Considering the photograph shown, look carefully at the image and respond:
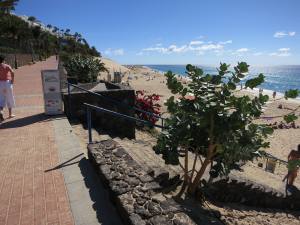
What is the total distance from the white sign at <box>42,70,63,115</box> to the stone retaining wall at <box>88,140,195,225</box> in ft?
11.9

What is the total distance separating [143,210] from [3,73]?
233 inches

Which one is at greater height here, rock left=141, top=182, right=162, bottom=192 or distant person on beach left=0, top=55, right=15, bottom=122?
distant person on beach left=0, top=55, right=15, bottom=122

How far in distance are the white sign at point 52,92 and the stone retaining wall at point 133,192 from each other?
363 cm

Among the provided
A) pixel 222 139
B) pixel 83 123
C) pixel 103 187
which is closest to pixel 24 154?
pixel 103 187

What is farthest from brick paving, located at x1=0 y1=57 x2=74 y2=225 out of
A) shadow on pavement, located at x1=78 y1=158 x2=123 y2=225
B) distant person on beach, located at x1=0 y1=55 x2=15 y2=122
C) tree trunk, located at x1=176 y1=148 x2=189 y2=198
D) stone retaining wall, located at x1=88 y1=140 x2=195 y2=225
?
tree trunk, located at x1=176 y1=148 x2=189 y2=198

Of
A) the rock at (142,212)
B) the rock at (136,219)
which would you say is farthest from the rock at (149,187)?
the rock at (136,219)

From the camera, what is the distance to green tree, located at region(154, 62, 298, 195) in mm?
4562

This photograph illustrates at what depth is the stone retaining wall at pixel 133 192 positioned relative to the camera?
3.37 metres

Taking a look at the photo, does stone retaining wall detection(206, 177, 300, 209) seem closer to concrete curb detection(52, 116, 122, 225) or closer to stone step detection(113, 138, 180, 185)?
stone step detection(113, 138, 180, 185)

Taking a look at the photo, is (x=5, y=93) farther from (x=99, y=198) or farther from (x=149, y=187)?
(x=149, y=187)

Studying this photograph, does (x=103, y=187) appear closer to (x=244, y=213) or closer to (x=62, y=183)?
(x=62, y=183)

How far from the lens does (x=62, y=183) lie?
4.46 metres

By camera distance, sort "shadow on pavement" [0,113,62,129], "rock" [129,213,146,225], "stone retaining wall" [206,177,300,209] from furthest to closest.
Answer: "shadow on pavement" [0,113,62,129], "stone retaining wall" [206,177,300,209], "rock" [129,213,146,225]

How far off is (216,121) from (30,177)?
2.95 m
